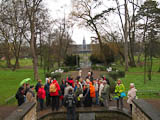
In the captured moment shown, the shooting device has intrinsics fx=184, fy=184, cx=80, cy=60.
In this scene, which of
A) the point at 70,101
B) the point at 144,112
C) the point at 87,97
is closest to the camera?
the point at 144,112

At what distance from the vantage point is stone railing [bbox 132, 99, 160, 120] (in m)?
6.14

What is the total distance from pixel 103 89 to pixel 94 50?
3683 centimetres

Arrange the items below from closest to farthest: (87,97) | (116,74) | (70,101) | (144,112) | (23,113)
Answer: (23,113), (144,112), (70,101), (87,97), (116,74)

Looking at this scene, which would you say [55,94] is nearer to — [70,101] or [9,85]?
[70,101]

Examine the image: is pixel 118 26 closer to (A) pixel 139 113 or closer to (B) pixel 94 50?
(B) pixel 94 50

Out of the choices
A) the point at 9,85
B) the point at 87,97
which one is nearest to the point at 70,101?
the point at 87,97

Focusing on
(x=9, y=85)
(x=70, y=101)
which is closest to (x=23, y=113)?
(x=70, y=101)

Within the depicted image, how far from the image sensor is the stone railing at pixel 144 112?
6135 millimetres

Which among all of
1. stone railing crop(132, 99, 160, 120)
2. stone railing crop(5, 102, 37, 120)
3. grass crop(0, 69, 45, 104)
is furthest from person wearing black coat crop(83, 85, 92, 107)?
grass crop(0, 69, 45, 104)

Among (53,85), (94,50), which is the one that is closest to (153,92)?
(53,85)

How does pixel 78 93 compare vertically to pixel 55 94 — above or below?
below

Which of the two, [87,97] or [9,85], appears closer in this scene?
[87,97]

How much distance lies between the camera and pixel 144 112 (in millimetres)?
6574

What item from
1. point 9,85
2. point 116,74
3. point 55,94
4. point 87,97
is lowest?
point 9,85
